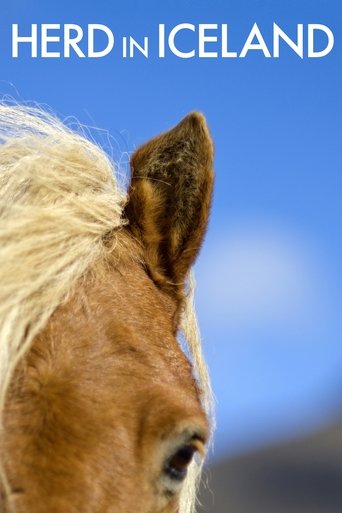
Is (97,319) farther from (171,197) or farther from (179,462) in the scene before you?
(171,197)

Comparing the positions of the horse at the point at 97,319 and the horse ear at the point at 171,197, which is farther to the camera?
the horse ear at the point at 171,197

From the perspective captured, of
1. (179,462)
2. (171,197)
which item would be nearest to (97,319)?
(179,462)

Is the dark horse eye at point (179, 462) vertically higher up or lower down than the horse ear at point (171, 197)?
lower down

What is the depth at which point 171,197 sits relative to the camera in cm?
268

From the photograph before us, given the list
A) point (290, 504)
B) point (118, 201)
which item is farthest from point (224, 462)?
point (118, 201)

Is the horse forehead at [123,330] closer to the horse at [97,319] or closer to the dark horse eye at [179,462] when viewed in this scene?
the horse at [97,319]

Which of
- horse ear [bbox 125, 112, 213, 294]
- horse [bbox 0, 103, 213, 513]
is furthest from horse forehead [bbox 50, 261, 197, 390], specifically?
horse ear [bbox 125, 112, 213, 294]

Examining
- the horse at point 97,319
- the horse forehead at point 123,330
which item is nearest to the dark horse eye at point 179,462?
the horse at point 97,319

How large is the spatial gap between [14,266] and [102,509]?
671 millimetres

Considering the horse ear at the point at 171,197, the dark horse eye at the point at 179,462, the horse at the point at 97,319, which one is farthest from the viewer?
the horse ear at the point at 171,197

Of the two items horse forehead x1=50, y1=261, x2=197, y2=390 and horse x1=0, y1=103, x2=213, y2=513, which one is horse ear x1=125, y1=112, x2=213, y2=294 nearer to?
horse x1=0, y1=103, x2=213, y2=513

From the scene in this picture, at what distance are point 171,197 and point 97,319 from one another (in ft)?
2.00

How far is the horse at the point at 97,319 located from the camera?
194 cm

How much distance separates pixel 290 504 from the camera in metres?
21.3
